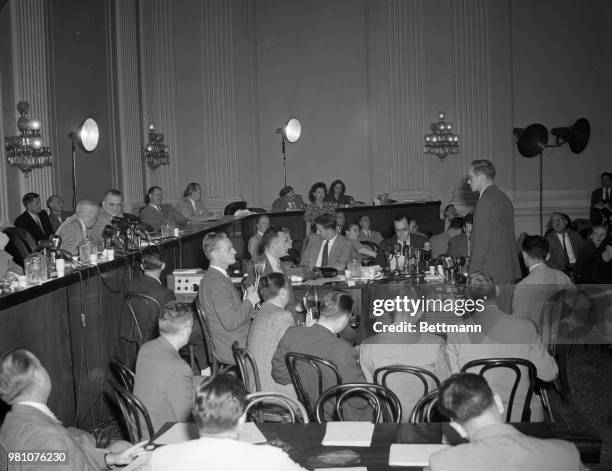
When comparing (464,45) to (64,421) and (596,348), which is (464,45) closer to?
(596,348)

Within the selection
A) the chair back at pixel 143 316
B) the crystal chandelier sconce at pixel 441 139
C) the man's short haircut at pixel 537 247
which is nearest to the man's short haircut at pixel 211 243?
the chair back at pixel 143 316

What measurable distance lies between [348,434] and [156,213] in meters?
7.63

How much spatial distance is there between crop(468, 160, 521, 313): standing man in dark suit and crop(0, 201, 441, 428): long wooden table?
270 centimetres

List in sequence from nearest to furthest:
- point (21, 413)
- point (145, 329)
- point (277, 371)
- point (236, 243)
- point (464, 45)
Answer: point (21, 413) → point (277, 371) → point (145, 329) → point (236, 243) → point (464, 45)

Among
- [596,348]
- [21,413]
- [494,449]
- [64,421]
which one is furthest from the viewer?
[596,348]

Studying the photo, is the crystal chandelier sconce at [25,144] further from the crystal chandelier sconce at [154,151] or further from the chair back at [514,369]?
the chair back at [514,369]

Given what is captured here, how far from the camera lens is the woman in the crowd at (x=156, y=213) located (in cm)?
1009

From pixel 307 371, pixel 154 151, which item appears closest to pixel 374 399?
pixel 307 371

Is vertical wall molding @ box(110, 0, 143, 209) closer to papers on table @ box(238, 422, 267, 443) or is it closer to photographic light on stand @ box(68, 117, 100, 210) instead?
photographic light on stand @ box(68, 117, 100, 210)

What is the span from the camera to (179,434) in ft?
10.2

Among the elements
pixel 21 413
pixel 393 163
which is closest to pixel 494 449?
pixel 21 413

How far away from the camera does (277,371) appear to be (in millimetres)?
4363

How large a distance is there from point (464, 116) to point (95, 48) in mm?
6577

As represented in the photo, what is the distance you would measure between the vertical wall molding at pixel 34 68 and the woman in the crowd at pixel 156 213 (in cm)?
128
